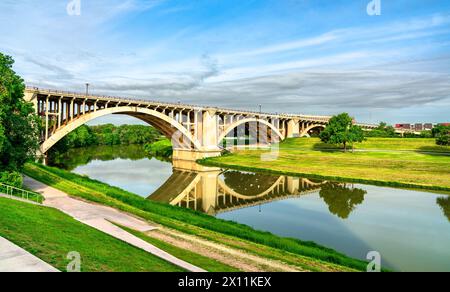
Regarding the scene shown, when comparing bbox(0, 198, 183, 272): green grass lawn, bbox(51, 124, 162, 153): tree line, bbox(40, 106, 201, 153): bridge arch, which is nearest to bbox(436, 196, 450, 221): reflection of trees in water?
bbox(0, 198, 183, 272): green grass lawn

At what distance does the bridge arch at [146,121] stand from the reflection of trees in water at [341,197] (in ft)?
86.7

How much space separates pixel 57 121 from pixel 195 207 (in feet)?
68.5

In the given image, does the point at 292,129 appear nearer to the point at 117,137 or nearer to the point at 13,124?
the point at 117,137

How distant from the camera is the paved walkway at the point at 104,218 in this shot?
11.5m

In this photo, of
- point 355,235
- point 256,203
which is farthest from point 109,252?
point 256,203

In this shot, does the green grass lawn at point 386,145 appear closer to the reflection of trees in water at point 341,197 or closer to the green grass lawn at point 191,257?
the reflection of trees in water at point 341,197

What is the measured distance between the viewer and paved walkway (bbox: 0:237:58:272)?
8.14 metres

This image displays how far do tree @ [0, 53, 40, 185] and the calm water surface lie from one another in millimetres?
13058

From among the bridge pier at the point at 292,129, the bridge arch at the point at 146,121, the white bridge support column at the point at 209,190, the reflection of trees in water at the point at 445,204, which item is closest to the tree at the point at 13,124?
the white bridge support column at the point at 209,190

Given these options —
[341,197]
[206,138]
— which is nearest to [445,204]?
[341,197]

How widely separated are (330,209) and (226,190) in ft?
41.2

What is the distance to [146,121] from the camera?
55688 millimetres
